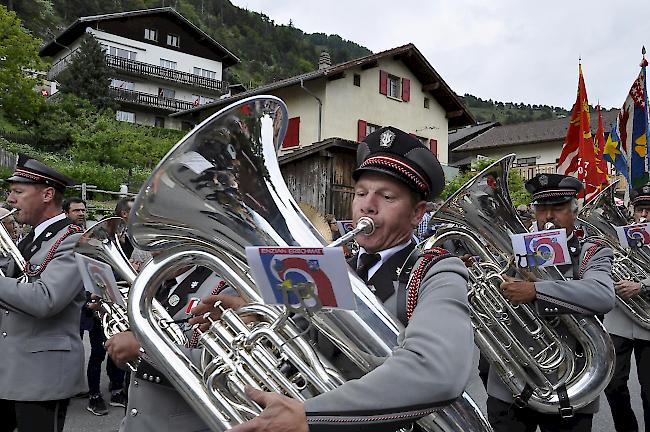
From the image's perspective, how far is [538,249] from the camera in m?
2.99

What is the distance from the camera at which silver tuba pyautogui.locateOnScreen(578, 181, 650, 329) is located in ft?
14.7

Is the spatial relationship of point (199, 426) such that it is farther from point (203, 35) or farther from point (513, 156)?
point (203, 35)

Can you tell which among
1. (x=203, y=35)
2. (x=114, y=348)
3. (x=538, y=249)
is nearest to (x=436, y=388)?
(x=114, y=348)

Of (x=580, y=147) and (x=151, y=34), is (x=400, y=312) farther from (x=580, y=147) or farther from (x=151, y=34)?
(x=151, y=34)

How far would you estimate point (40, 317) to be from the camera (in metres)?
2.90

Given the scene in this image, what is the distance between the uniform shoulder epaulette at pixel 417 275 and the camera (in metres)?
1.59

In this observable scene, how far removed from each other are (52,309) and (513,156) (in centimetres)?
267

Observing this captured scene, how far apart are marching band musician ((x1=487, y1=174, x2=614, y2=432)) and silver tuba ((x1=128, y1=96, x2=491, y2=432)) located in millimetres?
1540

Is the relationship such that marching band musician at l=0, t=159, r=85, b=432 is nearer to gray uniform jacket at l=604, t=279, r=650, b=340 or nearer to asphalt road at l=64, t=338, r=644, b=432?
asphalt road at l=64, t=338, r=644, b=432

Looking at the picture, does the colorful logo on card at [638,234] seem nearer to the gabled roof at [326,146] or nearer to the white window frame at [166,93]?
the gabled roof at [326,146]

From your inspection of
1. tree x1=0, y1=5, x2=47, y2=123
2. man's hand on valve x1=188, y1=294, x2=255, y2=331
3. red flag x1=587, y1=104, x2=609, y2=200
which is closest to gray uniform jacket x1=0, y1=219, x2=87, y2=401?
man's hand on valve x1=188, y1=294, x2=255, y2=331

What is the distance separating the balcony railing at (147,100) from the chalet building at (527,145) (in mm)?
21544

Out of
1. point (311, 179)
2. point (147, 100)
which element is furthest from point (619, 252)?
point (147, 100)

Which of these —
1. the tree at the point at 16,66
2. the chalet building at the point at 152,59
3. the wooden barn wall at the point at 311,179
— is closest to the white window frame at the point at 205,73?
the chalet building at the point at 152,59
